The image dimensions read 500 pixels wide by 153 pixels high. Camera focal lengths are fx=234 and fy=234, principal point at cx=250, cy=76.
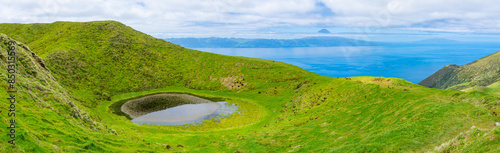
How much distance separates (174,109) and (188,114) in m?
8.70

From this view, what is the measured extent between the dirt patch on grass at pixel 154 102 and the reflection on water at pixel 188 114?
4.17 metres

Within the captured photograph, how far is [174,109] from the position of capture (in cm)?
8394

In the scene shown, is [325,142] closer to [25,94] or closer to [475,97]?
[475,97]

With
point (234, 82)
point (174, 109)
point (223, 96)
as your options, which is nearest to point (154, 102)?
point (174, 109)

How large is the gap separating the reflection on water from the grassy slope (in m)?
4.99

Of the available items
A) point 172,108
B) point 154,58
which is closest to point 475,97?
point 172,108

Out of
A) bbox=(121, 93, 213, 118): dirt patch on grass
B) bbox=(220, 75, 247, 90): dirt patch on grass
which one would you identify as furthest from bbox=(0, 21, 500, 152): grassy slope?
bbox=(121, 93, 213, 118): dirt patch on grass

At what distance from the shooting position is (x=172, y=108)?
85188 mm

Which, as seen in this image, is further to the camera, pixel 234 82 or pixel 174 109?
pixel 234 82

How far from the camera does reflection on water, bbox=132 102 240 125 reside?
70.9 meters

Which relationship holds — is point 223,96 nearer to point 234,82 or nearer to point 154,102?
point 234,82

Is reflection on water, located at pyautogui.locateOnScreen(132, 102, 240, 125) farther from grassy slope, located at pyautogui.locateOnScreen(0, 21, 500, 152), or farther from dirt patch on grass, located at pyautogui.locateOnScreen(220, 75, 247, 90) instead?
dirt patch on grass, located at pyautogui.locateOnScreen(220, 75, 247, 90)

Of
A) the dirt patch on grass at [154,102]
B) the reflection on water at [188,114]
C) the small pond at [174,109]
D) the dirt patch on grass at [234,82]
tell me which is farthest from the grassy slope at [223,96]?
the dirt patch on grass at [154,102]

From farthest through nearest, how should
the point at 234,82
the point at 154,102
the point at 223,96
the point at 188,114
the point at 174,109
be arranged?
1. the point at 234,82
2. the point at 223,96
3. the point at 154,102
4. the point at 174,109
5. the point at 188,114
